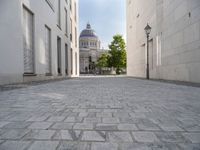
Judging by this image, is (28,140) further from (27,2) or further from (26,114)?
(27,2)

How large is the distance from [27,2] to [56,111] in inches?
406

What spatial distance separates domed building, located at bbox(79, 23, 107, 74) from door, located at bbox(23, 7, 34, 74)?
284ft

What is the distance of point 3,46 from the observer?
9953mm

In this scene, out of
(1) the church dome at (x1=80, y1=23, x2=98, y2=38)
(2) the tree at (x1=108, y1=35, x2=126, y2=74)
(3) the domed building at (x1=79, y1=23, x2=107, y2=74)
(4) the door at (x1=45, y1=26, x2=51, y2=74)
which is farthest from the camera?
(1) the church dome at (x1=80, y1=23, x2=98, y2=38)

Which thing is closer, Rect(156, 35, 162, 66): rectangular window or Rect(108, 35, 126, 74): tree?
Rect(156, 35, 162, 66): rectangular window

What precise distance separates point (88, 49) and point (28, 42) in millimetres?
96461

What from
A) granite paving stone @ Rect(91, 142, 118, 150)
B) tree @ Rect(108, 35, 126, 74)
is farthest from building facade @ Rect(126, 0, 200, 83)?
tree @ Rect(108, 35, 126, 74)

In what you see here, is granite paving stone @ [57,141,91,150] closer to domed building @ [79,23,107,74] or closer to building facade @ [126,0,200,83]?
building facade @ [126,0,200,83]

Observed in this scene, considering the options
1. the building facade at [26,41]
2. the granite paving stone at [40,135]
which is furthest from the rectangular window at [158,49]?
the granite paving stone at [40,135]

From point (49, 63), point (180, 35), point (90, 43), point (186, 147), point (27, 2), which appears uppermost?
point (90, 43)

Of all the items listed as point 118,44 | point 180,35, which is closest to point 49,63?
point 180,35

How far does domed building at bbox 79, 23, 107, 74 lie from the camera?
4141 inches

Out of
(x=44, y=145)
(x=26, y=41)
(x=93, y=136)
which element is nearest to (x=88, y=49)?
(x=26, y=41)

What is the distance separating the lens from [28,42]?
44.1 ft
